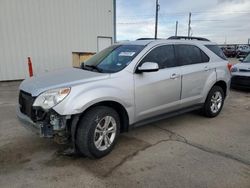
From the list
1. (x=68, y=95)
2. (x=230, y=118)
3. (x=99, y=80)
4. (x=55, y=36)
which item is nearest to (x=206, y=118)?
(x=230, y=118)

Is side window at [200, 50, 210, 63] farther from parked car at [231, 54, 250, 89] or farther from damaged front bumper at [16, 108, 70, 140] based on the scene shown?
parked car at [231, 54, 250, 89]

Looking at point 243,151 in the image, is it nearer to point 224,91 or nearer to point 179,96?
point 179,96

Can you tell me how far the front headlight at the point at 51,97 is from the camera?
319 cm

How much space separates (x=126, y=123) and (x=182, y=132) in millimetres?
1390

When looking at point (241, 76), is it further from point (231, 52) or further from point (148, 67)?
point (231, 52)

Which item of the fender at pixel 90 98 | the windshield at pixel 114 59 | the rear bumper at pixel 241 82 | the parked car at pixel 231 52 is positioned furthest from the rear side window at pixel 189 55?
the parked car at pixel 231 52

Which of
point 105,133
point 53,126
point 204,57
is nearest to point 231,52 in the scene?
point 204,57

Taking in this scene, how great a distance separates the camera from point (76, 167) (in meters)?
3.35

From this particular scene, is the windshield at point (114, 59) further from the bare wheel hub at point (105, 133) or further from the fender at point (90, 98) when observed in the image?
the bare wheel hub at point (105, 133)

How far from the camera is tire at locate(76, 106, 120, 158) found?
3324 millimetres

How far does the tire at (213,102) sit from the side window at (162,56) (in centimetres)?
145

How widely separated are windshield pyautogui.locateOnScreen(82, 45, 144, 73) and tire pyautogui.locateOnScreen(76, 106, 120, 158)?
2.48ft

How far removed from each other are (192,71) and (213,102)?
1.20 metres

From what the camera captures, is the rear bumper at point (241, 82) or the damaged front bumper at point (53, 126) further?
the rear bumper at point (241, 82)
